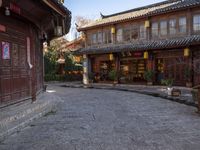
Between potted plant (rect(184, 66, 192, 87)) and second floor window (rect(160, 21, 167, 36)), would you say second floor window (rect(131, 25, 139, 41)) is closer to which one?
second floor window (rect(160, 21, 167, 36))

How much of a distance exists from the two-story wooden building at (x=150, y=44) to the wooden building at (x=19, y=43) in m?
11.2

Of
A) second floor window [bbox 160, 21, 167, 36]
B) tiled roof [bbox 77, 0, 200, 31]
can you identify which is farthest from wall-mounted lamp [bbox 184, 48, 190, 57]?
tiled roof [bbox 77, 0, 200, 31]

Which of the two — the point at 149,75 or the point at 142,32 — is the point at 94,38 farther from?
the point at 149,75

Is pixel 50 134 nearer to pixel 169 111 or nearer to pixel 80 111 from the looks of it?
pixel 80 111

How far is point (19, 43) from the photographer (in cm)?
1009

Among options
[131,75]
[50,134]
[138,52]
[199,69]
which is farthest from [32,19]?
[131,75]

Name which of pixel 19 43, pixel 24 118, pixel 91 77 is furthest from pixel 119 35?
pixel 24 118

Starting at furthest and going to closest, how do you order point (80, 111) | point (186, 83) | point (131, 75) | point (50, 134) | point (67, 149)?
point (131, 75)
point (186, 83)
point (80, 111)
point (50, 134)
point (67, 149)

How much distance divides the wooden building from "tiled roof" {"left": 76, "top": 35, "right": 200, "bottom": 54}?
12.0 metres

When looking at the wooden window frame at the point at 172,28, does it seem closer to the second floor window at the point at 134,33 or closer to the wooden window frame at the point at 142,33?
the wooden window frame at the point at 142,33

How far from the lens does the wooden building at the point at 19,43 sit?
8.82 m

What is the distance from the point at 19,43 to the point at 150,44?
49.7ft

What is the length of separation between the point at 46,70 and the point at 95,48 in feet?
27.1

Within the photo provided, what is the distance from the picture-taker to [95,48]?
29125mm
